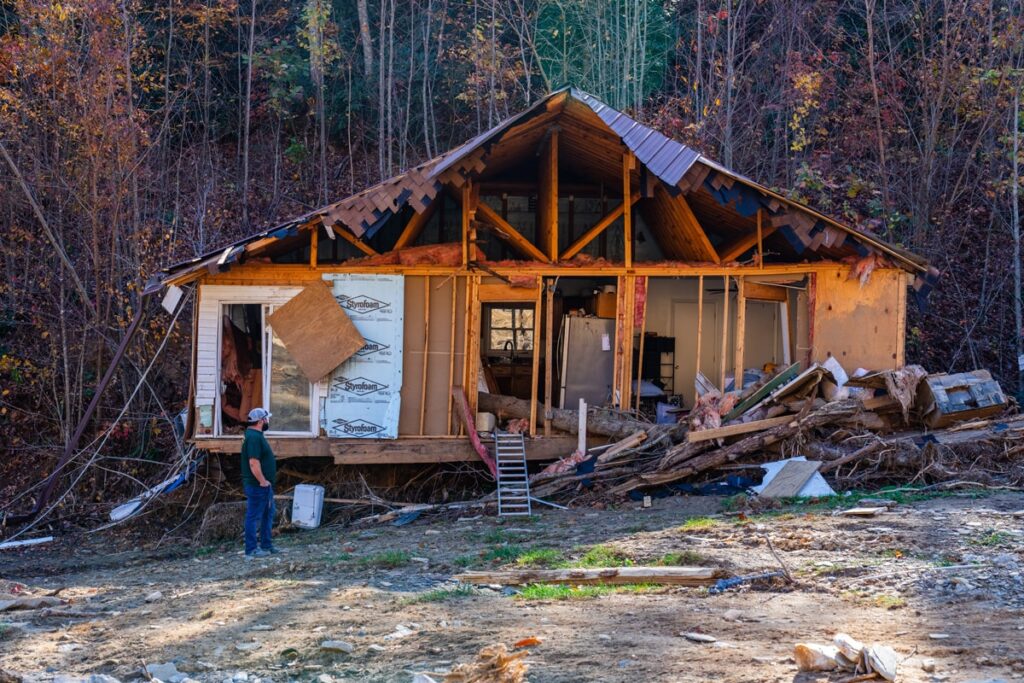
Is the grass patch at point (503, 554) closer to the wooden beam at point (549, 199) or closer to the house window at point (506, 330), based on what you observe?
the wooden beam at point (549, 199)

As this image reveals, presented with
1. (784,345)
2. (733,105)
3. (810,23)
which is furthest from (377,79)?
(784,345)

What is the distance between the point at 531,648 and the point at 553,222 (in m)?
9.87

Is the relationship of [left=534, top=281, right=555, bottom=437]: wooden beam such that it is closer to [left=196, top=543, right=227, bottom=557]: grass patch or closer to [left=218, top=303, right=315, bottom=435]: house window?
[left=218, top=303, right=315, bottom=435]: house window

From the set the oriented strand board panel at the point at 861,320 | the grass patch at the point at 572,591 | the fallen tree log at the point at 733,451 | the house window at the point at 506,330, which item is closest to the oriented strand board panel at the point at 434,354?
the fallen tree log at the point at 733,451

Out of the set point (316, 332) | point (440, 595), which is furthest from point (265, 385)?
point (440, 595)

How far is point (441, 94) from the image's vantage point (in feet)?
87.4

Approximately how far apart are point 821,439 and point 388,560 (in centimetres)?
629

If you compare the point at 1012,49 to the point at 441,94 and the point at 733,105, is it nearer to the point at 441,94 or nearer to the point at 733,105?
the point at 733,105

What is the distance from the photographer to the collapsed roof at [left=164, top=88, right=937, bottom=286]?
14.5 metres

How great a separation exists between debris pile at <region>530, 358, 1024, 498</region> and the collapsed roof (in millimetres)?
1840

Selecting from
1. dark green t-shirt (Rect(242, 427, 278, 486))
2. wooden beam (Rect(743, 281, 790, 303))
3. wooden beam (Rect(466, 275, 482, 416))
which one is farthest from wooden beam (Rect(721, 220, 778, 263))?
dark green t-shirt (Rect(242, 427, 278, 486))

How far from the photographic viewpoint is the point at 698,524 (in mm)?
11906

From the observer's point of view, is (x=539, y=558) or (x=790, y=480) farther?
(x=790, y=480)

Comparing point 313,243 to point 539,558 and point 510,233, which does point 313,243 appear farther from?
point 539,558
